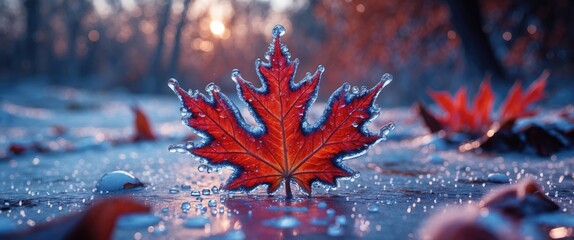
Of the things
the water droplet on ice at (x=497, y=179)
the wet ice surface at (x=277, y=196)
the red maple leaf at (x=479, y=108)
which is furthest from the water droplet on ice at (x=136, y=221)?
the red maple leaf at (x=479, y=108)

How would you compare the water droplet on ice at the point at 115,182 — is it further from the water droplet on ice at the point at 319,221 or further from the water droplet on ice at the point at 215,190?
the water droplet on ice at the point at 319,221

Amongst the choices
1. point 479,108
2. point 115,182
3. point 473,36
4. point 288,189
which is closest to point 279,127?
point 288,189

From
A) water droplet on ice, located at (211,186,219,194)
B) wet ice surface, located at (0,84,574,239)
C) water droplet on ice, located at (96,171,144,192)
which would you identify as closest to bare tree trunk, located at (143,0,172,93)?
wet ice surface, located at (0,84,574,239)

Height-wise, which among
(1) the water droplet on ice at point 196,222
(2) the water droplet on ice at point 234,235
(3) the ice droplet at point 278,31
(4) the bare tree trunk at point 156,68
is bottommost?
(2) the water droplet on ice at point 234,235

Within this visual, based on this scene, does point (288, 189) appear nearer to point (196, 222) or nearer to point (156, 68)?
point (196, 222)

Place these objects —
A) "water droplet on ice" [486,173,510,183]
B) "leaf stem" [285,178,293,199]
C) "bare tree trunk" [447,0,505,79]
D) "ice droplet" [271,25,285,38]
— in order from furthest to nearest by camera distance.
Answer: "bare tree trunk" [447,0,505,79]
"water droplet on ice" [486,173,510,183]
"leaf stem" [285,178,293,199]
"ice droplet" [271,25,285,38]

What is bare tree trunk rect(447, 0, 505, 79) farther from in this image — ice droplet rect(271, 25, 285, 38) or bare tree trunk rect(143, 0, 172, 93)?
bare tree trunk rect(143, 0, 172, 93)
